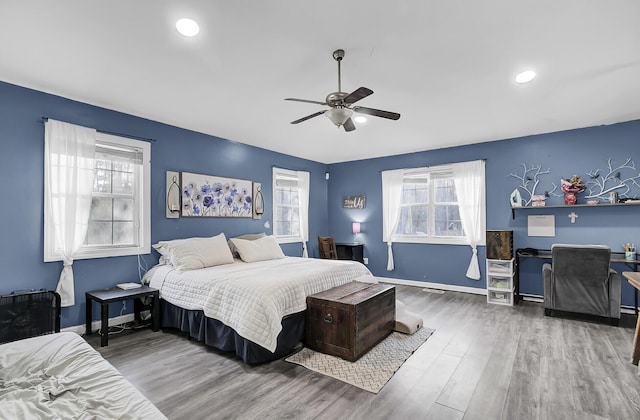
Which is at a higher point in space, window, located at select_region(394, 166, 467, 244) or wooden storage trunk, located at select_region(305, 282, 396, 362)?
window, located at select_region(394, 166, 467, 244)

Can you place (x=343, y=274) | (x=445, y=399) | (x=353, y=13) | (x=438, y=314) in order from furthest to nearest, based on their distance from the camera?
(x=438, y=314) < (x=343, y=274) < (x=445, y=399) < (x=353, y=13)

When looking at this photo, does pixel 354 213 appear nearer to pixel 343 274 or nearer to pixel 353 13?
pixel 343 274

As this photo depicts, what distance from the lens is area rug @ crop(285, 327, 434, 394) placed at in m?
2.49

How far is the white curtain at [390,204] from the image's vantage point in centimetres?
617

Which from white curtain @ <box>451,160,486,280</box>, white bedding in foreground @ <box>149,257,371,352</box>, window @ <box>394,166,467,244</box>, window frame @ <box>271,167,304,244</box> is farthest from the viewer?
window frame @ <box>271,167,304,244</box>

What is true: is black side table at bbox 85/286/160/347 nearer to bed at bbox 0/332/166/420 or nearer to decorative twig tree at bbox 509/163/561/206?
bed at bbox 0/332/166/420

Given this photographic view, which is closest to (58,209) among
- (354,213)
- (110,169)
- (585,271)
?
(110,169)

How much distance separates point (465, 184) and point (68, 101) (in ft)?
18.7

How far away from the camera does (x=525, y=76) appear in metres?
2.89

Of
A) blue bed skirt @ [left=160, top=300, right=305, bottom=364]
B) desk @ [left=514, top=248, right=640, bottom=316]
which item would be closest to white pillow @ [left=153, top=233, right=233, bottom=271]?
blue bed skirt @ [left=160, top=300, right=305, bottom=364]

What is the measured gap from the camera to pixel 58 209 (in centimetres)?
328

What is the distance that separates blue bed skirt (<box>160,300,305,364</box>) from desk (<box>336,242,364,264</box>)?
339 centimetres

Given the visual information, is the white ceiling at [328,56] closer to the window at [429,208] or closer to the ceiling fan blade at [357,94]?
the ceiling fan blade at [357,94]

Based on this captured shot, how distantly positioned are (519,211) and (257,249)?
4166mm
